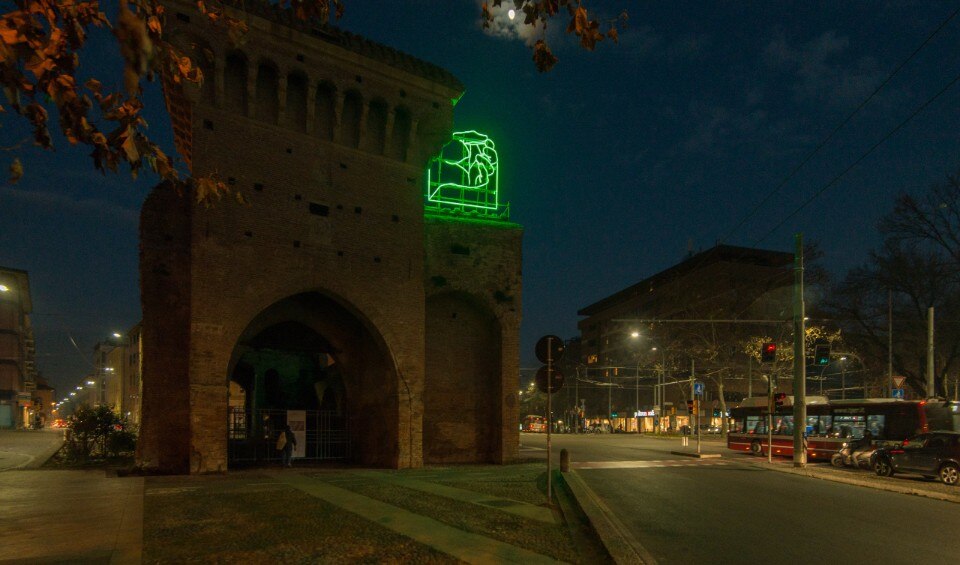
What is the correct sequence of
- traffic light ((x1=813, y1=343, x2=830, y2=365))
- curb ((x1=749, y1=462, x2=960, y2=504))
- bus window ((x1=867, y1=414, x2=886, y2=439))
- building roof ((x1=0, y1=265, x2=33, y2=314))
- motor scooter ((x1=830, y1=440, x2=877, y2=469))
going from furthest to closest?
building roof ((x1=0, y1=265, x2=33, y2=314)) < bus window ((x1=867, y1=414, x2=886, y2=439)) < motor scooter ((x1=830, y1=440, x2=877, y2=469)) < traffic light ((x1=813, y1=343, x2=830, y2=365)) < curb ((x1=749, y1=462, x2=960, y2=504))

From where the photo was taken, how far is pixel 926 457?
790 inches

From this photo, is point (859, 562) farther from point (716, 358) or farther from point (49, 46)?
point (716, 358)

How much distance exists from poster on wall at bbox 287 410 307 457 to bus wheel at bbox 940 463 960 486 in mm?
19797

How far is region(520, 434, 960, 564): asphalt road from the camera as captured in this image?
893 centimetres

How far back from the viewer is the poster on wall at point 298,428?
23.0 meters

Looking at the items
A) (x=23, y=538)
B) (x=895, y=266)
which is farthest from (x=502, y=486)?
(x=895, y=266)

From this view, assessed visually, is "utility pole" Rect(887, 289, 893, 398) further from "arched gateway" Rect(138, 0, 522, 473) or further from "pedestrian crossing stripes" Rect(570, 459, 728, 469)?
"arched gateway" Rect(138, 0, 522, 473)

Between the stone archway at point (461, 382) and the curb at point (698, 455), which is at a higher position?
the stone archway at point (461, 382)

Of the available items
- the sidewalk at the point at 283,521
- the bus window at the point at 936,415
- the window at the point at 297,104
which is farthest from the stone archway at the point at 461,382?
the bus window at the point at 936,415

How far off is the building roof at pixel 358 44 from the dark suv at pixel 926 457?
18.6m

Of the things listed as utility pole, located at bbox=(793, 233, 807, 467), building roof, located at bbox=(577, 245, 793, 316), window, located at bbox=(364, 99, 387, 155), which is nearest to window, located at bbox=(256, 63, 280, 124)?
window, located at bbox=(364, 99, 387, 155)

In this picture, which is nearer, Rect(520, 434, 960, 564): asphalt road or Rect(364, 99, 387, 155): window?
Rect(520, 434, 960, 564): asphalt road

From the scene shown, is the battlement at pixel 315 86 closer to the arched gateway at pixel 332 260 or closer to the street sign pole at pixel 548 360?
the arched gateway at pixel 332 260

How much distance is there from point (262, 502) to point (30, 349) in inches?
4209
